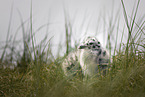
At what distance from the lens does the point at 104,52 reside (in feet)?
7.18

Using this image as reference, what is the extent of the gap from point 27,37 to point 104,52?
4.91 ft

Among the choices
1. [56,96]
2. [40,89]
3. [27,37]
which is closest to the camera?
[56,96]

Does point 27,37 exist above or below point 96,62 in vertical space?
above

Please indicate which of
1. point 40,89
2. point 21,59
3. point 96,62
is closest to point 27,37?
point 21,59

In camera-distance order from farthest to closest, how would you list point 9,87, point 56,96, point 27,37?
point 27,37 < point 9,87 < point 56,96

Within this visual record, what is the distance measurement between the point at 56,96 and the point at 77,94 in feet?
0.66

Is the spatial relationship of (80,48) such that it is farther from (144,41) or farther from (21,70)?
(21,70)

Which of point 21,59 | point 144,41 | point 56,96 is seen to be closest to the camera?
point 56,96

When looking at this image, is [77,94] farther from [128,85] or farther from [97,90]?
[128,85]

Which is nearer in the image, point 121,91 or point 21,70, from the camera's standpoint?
point 121,91

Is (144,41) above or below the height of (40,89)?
above

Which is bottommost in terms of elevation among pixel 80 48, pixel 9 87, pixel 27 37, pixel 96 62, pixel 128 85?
pixel 9 87

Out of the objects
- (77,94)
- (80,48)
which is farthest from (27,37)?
(77,94)

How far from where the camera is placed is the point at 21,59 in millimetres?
3186
